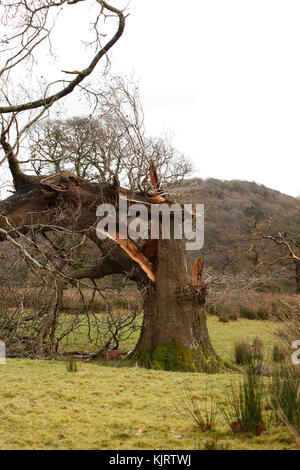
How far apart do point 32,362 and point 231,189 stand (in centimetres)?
4745

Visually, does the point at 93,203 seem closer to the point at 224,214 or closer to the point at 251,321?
the point at 251,321

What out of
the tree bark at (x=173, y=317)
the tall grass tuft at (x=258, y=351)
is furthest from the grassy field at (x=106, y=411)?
the tree bark at (x=173, y=317)

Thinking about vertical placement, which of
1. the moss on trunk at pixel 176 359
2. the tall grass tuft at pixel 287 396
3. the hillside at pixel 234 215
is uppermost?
the hillside at pixel 234 215

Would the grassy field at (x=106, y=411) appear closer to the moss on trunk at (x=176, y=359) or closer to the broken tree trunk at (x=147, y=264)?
the moss on trunk at (x=176, y=359)

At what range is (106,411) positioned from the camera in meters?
4.00

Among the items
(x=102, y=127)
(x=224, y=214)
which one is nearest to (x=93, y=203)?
(x=102, y=127)

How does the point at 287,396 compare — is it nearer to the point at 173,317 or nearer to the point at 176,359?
the point at 176,359

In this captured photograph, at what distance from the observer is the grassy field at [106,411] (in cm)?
308

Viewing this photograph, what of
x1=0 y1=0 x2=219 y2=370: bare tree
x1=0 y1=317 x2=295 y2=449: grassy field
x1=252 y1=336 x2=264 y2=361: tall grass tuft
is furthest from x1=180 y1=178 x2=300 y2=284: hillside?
x1=0 y1=317 x2=295 y2=449: grassy field

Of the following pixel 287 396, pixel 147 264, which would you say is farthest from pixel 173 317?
pixel 287 396

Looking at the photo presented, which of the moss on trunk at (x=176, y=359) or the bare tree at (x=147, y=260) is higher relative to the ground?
the bare tree at (x=147, y=260)

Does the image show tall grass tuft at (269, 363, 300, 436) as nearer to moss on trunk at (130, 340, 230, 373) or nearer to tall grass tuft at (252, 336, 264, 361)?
tall grass tuft at (252, 336, 264, 361)

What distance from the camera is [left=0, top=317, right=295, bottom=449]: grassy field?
3.08m
